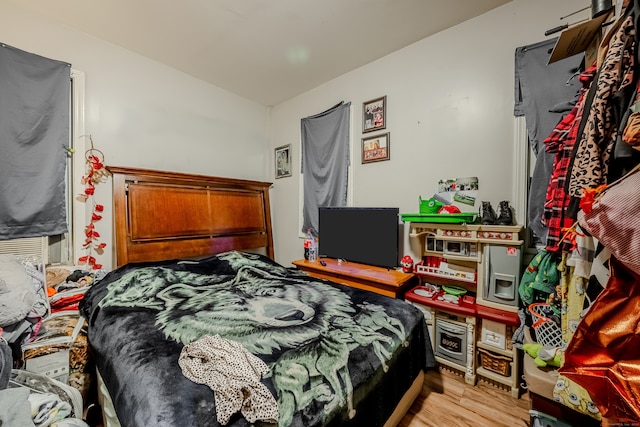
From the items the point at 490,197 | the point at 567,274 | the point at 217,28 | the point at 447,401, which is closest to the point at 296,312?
the point at 447,401

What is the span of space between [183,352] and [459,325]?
1896mm

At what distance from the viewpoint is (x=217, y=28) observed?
2.19 m

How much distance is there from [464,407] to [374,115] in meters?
2.58

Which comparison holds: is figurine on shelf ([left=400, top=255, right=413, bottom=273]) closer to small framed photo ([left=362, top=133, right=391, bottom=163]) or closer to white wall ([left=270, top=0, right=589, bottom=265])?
white wall ([left=270, top=0, right=589, bottom=265])

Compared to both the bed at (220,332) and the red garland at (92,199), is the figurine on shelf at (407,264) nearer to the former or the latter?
the bed at (220,332)

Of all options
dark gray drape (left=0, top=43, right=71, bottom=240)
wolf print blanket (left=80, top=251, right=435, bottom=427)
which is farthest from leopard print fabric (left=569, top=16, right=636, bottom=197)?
dark gray drape (left=0, top=43, right=71, bottom=240)

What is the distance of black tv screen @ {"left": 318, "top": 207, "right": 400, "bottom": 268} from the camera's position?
243 centimetres

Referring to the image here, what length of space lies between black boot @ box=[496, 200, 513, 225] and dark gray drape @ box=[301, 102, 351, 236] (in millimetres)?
1501

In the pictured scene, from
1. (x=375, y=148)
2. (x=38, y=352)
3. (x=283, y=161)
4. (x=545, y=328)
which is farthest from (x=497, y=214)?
(x=38, y=352)

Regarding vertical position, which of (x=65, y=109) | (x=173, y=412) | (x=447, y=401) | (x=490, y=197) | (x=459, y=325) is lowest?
(x=447, y=401)

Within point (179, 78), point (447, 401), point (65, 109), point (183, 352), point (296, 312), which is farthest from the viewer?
point (179, 78)

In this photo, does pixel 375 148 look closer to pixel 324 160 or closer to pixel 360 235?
pixel 324 160

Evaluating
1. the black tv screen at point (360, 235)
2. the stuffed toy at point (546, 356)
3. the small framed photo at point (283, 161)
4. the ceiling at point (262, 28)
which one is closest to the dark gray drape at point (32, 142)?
the ceiling at point (262, 28)

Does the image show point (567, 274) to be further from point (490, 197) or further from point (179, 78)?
point (179, 78)
